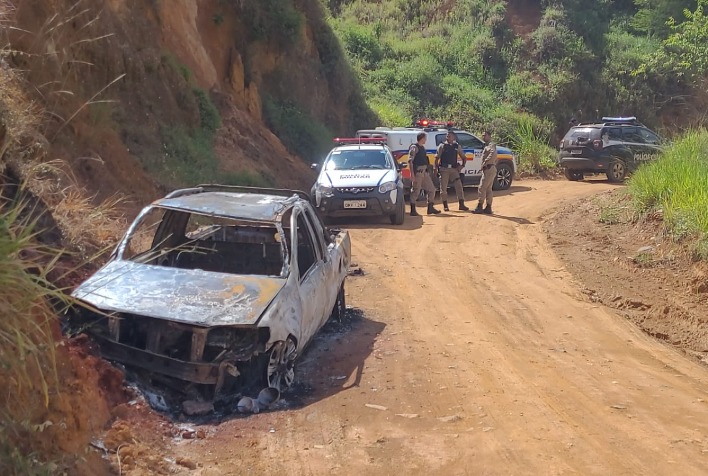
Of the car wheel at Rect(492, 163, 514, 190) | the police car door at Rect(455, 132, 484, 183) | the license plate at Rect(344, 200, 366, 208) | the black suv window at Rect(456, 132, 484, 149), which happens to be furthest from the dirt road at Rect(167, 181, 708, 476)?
the car wheel at Rect(492, 163, 514, 190)

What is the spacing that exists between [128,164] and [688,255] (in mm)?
8911

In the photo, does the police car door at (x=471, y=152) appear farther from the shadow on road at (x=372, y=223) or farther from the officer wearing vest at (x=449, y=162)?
the shadow on road at (x=372, y=223)

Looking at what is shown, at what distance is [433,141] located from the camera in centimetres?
2202

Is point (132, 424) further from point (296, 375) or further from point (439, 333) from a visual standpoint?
Answer: point (439, 333)

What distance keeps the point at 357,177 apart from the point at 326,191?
31.4 inches

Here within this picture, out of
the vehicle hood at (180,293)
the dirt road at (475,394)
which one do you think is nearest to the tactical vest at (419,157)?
the dirt road at (475,394)

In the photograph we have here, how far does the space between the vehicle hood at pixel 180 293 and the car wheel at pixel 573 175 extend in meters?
21.2

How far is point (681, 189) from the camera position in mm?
13891

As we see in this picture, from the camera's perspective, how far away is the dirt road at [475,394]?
5.75m

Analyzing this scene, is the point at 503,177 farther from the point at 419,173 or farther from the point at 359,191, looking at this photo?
the point at 359,191

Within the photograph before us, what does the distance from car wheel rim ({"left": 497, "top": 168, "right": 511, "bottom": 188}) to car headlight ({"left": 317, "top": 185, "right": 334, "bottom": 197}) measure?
28.9 ft

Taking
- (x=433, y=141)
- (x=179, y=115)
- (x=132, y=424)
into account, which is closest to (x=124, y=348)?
(x=132, y=424)

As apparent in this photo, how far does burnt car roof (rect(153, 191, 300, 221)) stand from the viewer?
7.73 meters

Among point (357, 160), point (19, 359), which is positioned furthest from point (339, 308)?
point (357, 160)
